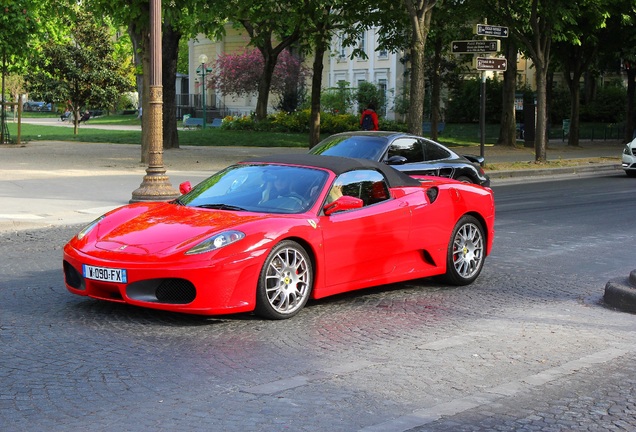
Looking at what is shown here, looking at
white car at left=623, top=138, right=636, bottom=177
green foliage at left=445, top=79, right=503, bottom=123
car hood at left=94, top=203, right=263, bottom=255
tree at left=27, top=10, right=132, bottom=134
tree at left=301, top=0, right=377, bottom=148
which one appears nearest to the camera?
car hood at left=94, top=203, right=263, bottom=255

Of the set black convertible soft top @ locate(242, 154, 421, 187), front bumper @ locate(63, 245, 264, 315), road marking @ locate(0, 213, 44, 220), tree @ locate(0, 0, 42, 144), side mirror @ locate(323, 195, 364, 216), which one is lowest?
road marking @ locate(0, 213, 44, 220)

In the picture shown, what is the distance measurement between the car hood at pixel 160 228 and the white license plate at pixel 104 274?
0.59 ft

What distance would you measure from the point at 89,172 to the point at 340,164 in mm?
16593

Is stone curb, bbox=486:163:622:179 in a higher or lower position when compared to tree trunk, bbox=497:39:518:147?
lower

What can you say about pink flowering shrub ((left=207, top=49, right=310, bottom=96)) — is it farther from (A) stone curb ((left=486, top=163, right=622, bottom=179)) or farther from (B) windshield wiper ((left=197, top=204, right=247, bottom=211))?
(B) windshield wiper ((left=197, top=204, right=247, bottom=211))

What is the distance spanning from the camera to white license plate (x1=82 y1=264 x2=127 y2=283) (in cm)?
763

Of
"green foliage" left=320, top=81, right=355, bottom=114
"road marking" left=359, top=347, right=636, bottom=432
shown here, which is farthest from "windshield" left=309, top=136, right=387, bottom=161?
"green foliage" left=320, top=81, right=355, bottom=114

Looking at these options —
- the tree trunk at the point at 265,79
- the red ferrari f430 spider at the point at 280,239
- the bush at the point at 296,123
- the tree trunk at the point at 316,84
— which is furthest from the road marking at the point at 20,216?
the bush at the point at 296,123

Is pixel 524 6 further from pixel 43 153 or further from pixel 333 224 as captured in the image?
pixel 333 224

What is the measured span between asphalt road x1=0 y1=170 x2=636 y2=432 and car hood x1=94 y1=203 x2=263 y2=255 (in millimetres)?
588

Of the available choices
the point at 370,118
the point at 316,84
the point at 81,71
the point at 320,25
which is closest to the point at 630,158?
the point at 370,118

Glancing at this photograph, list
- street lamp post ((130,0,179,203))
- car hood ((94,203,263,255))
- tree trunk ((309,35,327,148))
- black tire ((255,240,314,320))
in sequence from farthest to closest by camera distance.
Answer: tree trunk ((309,35,327,148)) → street lamp post ((130,0,179,203)) → black tire ((255,240,314,320)) → car hood ((94,203,263,255))

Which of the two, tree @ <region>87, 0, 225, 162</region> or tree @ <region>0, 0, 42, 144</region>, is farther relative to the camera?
tree @ <region>0, 0, 42, 144</region>

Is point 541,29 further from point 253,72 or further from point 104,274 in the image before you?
point 253,72
